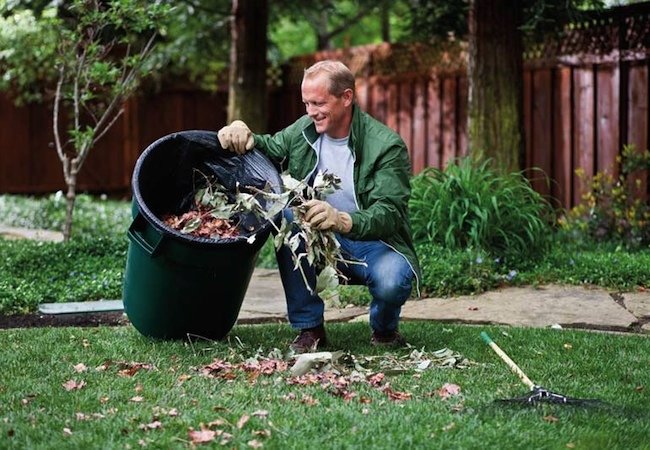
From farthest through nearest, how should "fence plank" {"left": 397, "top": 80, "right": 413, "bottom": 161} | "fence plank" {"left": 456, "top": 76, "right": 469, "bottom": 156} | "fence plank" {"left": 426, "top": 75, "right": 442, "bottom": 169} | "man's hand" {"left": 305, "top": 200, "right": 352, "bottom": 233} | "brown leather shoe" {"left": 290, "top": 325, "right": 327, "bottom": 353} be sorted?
"fence plank" {"left": 397, "top": 80, "right": 413, "bottom": 161} → "fence plank" {"left": 426, "top": 75, "right": 442, "bottom": 169} → "fence plank" {"left": 456, "top": 76, "right": 469, "bottom": 156} → "brown leather shoe" {"left": 290, "top": 325, "right": 327, "bottom": 353} → "man's hand" {"left": 305, "top": 200, "right": 352, "bottom": 233}

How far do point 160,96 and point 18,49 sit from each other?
9.44 ft

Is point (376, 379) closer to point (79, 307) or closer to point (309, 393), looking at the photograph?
point (309, 393)

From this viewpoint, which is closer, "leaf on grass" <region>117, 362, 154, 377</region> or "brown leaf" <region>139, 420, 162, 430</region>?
"brown leaf" <region>139, 420, 162, 430</region>

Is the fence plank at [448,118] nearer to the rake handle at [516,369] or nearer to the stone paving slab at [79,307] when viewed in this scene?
the stone paving slab at [79,307]

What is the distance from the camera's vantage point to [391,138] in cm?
463

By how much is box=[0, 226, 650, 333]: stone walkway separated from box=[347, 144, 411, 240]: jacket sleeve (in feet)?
3.91

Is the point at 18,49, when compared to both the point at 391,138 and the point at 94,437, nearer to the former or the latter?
the point at 391,138

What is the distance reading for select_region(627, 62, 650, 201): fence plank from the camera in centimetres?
885

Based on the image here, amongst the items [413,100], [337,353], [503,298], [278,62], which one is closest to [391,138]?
[337,353]

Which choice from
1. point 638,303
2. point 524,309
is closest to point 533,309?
point 524,309

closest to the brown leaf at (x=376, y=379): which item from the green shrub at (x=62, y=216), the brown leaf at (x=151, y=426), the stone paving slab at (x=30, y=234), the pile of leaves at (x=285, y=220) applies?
the pile of leaves at (x=285, y=220)

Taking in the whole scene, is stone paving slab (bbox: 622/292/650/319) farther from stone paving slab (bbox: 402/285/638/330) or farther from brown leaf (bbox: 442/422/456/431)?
brown leaf (bbox: 442/422/456/431)

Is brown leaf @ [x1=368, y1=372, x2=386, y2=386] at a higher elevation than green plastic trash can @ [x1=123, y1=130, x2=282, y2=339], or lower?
lower

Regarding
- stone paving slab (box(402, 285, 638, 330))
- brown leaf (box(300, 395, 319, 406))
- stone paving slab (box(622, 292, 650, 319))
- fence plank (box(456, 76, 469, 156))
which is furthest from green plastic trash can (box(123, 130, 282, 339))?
fence plank (box(456, 76, 469, 156))
